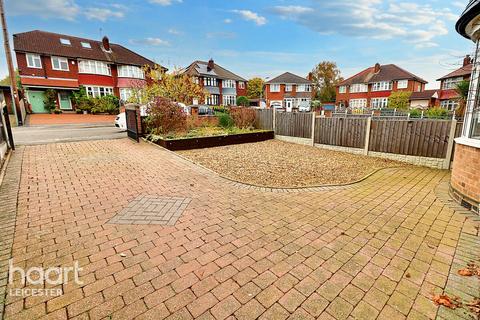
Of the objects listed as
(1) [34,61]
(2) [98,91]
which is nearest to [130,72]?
(2) [98,91]

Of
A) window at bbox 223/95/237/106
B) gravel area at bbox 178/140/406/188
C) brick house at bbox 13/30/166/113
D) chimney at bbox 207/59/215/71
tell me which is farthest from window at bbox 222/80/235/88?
gravel area at bbox 178/140/406/188

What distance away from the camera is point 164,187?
550cm

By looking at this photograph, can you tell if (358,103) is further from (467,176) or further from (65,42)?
(65,42)

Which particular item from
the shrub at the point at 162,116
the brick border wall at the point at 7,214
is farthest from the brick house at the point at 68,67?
the brick border wall at the point at 7,214

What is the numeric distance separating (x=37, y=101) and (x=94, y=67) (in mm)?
7126

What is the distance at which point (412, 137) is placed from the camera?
8953mm

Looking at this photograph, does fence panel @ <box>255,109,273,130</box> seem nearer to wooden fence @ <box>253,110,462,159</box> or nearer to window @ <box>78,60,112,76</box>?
wooden fence @ <box>253,110,462,159</box>

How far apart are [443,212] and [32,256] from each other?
22.2 ft

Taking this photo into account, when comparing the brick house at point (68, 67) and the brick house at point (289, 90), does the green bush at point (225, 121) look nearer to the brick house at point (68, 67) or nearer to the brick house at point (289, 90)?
the brick house at point (68, 67)

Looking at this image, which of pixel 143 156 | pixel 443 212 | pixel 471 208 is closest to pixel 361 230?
pixel 443 212

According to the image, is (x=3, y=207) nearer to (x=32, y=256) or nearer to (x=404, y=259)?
(x=32, y=256)

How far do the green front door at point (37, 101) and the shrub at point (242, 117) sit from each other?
2346cm

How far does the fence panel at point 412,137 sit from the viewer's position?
8.27 m

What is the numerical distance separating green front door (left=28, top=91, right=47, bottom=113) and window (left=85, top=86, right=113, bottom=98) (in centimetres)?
441
